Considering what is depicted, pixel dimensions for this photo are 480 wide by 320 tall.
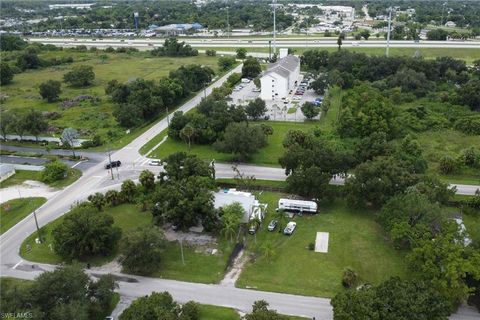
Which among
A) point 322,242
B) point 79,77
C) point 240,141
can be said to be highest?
point 79,77

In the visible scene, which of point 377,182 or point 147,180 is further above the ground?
point 377,182

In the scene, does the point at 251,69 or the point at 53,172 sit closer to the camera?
A: the point at 53,172

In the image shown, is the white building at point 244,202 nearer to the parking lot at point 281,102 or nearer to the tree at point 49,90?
the parking lot at point 281,102

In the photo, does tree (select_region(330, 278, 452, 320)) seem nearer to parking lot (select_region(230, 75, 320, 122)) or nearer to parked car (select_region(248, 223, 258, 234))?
parked car (select_region(248, 223, 258, 234))

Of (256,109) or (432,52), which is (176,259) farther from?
(432,52)

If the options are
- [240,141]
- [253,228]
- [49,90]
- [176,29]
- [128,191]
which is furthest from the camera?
[176,29]

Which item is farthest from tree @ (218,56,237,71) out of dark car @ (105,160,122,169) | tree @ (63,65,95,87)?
dark car @ (105,160,122,169)

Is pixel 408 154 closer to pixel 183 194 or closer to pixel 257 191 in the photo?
pixel 257 191

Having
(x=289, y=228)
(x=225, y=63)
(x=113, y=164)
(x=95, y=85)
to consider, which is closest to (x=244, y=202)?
(x=289, y=228)

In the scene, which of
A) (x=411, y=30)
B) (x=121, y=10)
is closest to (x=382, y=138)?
(x=411, y=30)
